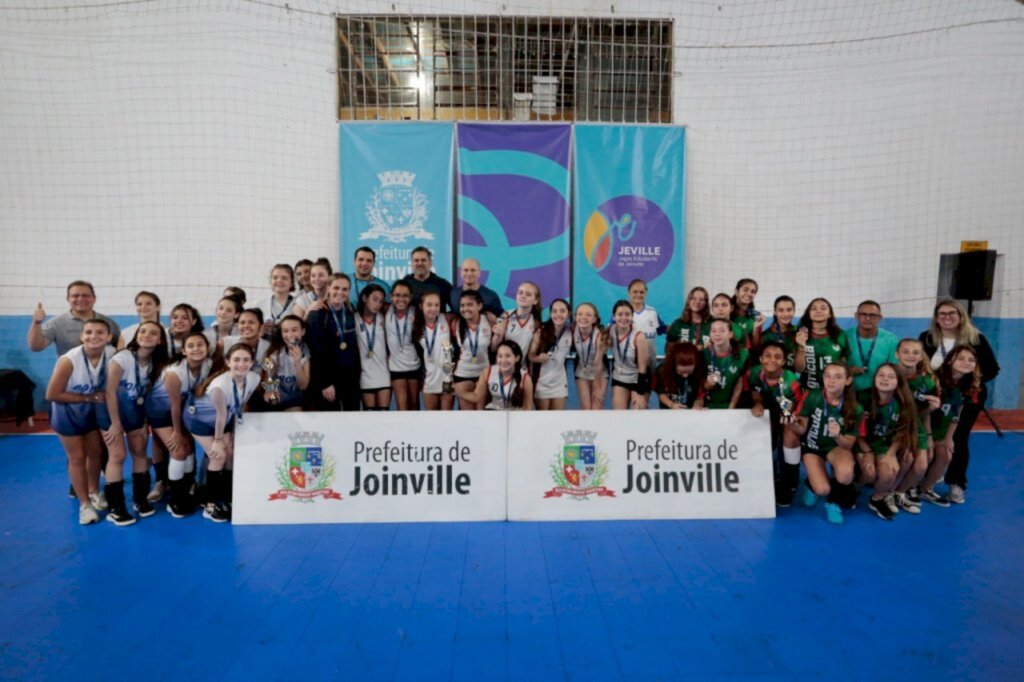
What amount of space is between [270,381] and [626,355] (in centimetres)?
291

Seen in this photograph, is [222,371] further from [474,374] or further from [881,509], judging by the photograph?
[881,509]

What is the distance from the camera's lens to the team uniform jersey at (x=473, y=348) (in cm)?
463

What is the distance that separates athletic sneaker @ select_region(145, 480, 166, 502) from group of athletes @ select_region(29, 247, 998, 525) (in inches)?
0.4

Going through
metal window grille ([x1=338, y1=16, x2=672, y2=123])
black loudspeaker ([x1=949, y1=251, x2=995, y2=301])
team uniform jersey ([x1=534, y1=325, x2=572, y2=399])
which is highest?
metal window grille ([x1=338, y1=16, x2=672, y2=123])

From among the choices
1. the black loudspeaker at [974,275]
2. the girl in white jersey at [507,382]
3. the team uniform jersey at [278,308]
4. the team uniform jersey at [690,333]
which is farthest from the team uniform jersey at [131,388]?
the black loudspeaker at [974,275]

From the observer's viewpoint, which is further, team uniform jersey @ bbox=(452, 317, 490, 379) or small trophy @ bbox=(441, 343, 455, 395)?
team uniform jersey @ bbox=(452, 317, 490, 379)

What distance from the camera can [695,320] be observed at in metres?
4.83

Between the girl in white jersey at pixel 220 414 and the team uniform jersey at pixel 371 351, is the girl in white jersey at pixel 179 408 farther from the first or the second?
the team uniform jersey at pixel 371 351

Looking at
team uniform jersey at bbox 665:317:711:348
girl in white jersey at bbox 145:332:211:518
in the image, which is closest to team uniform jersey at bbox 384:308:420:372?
girl in white jersey at bbox 145:332:211:518

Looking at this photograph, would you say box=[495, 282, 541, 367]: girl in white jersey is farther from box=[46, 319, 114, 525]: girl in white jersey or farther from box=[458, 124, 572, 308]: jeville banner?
box=[46, 319, 114, 525]: girl in white jersey

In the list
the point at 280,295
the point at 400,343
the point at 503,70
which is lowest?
the point at 400,343

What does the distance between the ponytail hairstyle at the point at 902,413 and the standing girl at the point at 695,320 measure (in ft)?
4.29

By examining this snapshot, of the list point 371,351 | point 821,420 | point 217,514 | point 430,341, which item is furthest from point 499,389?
point 821,420

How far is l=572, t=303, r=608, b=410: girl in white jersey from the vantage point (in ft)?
15.2
